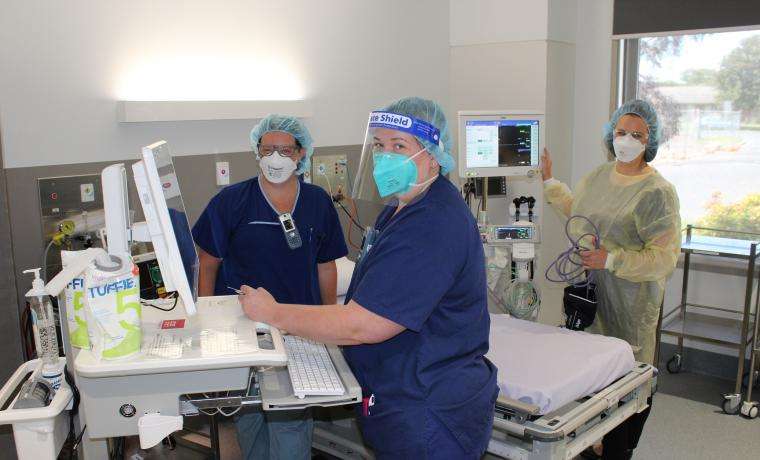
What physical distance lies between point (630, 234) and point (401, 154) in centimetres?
159

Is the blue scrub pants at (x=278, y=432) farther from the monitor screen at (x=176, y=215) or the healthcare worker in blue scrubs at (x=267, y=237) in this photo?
the monitor screen at (x=176, y=215)

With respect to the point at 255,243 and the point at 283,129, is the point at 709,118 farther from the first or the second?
the point at 255,243

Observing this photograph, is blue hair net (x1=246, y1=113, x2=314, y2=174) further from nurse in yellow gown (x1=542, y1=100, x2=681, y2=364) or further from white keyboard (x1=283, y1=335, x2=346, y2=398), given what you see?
nurse in yellow gown (x1=542, y1=100, x2=681, y2=364)

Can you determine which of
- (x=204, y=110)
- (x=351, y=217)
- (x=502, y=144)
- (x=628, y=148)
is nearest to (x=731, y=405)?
(x=628, y=148)

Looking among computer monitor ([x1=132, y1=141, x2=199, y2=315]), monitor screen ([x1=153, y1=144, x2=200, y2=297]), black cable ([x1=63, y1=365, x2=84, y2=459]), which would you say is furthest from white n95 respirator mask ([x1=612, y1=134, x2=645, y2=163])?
black cable ([x1=63, y1=365, x2=84, y2=459])

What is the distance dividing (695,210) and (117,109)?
10.8ft

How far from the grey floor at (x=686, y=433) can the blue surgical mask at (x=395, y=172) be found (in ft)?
6.26

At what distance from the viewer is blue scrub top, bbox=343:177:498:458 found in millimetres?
1551

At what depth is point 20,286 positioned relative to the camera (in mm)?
2578

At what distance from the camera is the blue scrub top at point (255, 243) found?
239 cm

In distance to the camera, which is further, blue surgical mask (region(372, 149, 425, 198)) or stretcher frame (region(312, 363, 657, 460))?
stretcher frame (region(312, 363, 657, 460))

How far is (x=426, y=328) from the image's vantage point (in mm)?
1632

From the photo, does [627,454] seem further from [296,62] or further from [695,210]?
[296,62]

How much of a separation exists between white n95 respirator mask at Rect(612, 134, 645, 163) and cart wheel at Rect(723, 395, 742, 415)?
4.68ft
